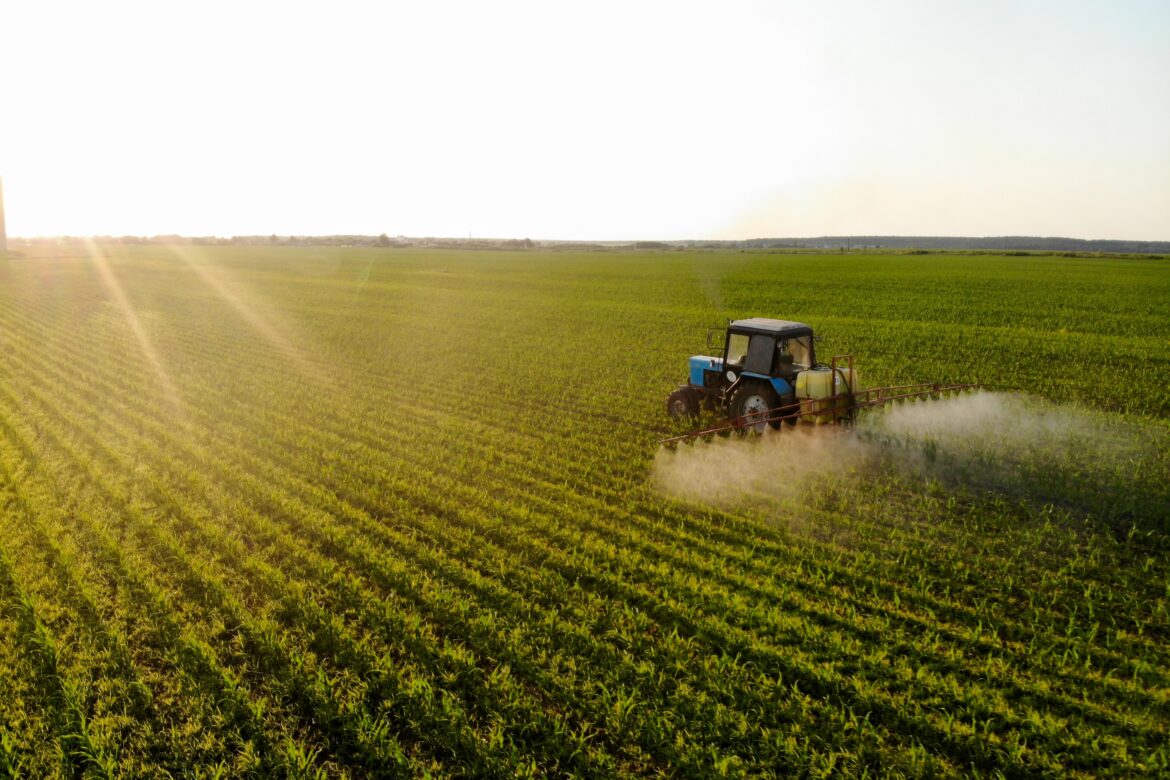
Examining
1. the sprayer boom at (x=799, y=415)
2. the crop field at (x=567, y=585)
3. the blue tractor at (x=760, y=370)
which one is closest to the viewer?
the crop field at (x=567, y=585)

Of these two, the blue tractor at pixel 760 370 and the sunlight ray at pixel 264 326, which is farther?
the sunlight ray at pixel 264 326

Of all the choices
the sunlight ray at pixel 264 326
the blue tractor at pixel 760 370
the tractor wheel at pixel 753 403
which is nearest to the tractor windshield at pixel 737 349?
the blue tractor at pixel 760 370

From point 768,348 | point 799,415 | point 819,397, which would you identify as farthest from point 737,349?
point 799,415

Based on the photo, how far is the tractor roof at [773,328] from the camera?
12.0 m

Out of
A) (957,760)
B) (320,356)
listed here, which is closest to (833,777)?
(957,760)

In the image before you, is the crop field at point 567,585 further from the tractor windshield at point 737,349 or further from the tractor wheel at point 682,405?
the tractor windshield at point 737,349

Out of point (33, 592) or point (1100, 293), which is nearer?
point (33, 592)

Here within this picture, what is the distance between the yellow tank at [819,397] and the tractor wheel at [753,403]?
525 millimetres

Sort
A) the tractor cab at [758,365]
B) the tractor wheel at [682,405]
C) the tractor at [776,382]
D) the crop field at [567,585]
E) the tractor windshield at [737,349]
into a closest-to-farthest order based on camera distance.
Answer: the crop field at [567,585] < the tractor at [776,382] < the tractor cab at [758,365] < the tractor windshield at [737,349] < the tractor wheel at [682,405]

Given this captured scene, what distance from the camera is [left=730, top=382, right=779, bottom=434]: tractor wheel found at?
38.7 feet

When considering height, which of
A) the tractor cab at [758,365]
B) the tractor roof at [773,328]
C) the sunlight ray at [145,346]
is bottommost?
the sunlight ray at [145,346]

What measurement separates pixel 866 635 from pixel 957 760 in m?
1.47

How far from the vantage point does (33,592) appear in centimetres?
722

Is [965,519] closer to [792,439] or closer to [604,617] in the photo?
[792,439]
